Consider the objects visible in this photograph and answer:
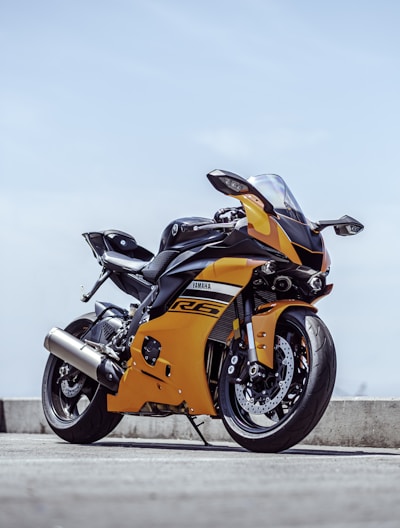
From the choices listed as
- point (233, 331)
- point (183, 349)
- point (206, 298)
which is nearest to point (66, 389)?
point (183, 349)

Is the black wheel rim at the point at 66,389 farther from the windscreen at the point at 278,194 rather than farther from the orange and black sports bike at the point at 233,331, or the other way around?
the windscreen at the point at 278,194

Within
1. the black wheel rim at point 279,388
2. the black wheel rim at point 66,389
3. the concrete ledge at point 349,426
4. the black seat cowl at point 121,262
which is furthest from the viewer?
the black wheel rim at point 66,389

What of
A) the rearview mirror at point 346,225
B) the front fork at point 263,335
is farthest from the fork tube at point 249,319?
the rearview mirror at point 346,225

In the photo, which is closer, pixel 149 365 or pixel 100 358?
pixel 149 365

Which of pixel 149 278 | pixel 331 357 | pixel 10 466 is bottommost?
pixel 10 466

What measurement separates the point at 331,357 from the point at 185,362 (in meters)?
1.13

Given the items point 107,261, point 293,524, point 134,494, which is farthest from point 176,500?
point 107,261

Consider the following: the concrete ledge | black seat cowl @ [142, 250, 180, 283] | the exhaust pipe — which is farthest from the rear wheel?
black seat cowl @ [142, 250, 180, 283]

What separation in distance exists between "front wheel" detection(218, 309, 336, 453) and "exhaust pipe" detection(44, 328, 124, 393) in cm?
111

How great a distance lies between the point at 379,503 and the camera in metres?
3.35

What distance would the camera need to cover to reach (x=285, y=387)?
6.25 m

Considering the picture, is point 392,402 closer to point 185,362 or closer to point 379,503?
point 185,362

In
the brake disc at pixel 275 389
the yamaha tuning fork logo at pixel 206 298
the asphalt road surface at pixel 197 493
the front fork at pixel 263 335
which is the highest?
the yamaha tuning fork logo at pixel 206 298

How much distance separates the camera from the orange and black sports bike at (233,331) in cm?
627
